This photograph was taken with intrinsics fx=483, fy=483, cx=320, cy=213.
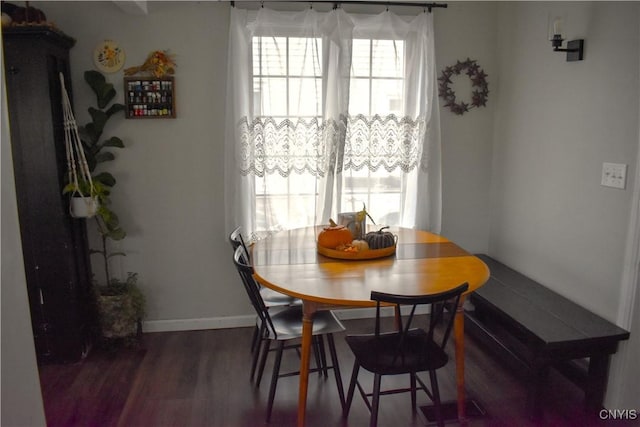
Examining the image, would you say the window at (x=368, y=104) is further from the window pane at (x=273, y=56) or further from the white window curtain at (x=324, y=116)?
the window pane at (x=273, y=56)

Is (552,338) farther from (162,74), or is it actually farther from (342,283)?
(162,74)

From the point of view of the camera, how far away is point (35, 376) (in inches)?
46.6

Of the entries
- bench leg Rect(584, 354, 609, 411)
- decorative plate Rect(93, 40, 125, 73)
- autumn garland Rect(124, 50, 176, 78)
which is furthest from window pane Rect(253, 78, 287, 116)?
bench leg Rect(584, 354, 609, 411)

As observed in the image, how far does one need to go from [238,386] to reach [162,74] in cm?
202

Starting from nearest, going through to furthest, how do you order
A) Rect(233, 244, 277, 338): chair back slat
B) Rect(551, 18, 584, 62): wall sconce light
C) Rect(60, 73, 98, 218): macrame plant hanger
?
Rect(233, 244, 277, 338): chair back slat
Rect(551, 18, 584, 62): wall sconce light
Rect(60, 73, 98, 218): macrame plant hanger

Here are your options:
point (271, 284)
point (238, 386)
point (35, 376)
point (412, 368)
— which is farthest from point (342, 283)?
point (35, 376)

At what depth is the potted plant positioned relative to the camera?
9.88 feet

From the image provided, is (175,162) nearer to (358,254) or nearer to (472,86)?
(358,254)

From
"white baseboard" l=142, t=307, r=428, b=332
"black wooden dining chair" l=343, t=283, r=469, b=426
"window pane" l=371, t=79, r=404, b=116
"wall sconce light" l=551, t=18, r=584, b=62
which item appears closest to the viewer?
"black wooden dining chair" l=343, t=283, r=469, b=426

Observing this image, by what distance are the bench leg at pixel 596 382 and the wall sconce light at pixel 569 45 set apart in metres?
1.61

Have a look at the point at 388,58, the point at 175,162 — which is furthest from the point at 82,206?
the point at 388,58

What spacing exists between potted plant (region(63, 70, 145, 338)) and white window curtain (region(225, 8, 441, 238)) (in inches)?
29.2

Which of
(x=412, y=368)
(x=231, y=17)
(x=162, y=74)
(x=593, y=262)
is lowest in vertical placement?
(x=412, y=368)

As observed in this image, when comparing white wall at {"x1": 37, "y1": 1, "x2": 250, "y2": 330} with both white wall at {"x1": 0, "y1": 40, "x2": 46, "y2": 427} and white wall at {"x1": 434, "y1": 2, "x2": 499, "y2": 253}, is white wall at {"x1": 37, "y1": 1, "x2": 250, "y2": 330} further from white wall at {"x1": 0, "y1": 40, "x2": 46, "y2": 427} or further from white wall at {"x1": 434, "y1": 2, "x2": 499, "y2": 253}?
white wall at {"x1": 0, "y1": 40, "x2": 46, "y2": 427}
